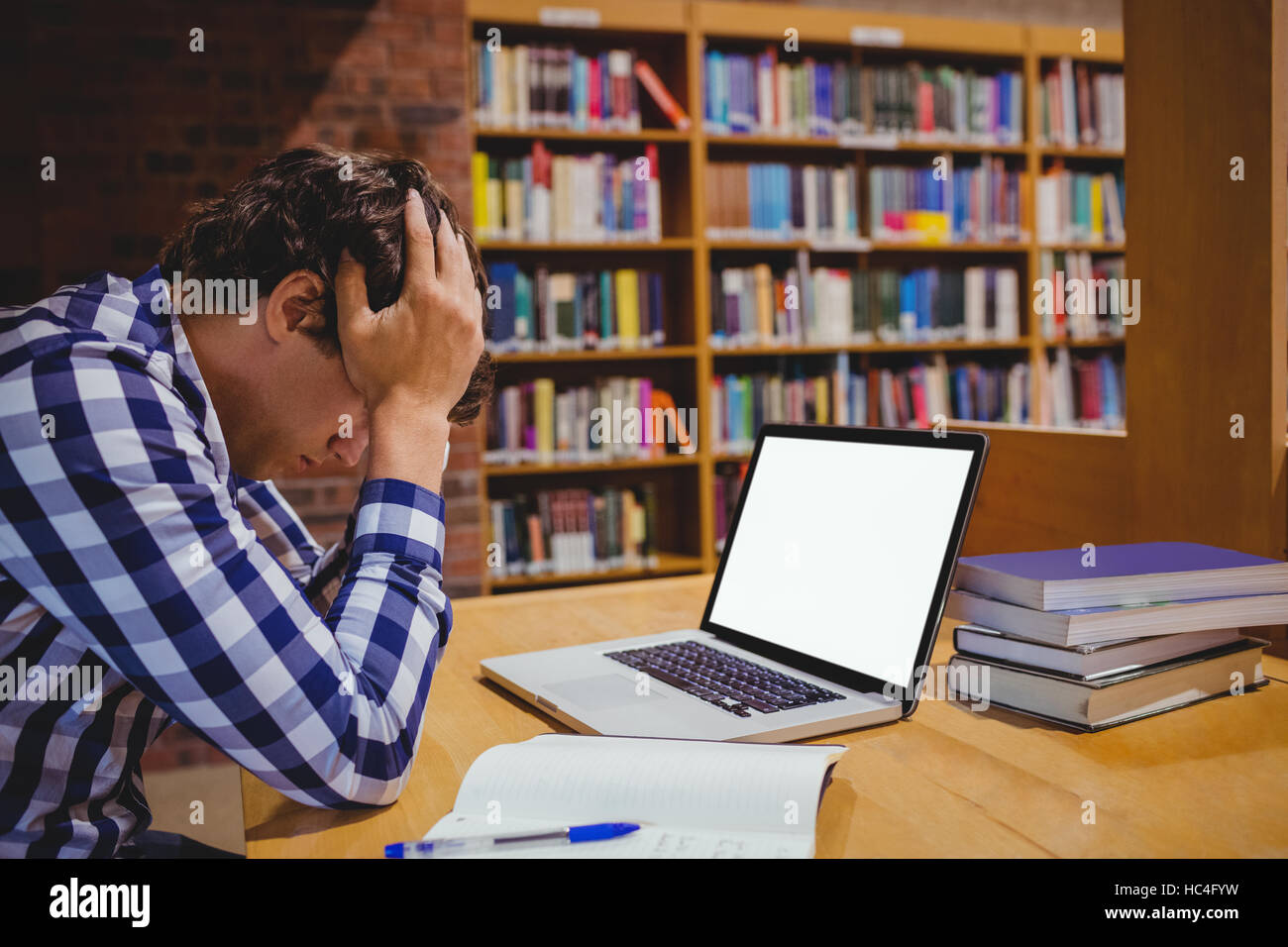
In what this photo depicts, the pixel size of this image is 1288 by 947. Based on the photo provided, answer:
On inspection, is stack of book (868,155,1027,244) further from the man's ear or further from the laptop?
the man's ear

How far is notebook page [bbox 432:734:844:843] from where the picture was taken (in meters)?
0.70

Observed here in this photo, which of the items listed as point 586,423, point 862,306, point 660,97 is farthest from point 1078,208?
point 586,423

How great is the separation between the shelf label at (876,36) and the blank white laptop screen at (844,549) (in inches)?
106

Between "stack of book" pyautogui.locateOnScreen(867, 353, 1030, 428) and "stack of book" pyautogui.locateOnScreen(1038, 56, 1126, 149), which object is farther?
"stack of book" pyautogui.locateOnScreen(1038, 56, 1126, 149)

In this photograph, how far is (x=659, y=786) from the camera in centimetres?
73

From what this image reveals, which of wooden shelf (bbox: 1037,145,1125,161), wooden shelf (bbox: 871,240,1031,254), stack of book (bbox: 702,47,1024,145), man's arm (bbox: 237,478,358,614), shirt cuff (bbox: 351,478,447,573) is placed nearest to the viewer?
shirt cuff (bbox: 351,478,447,573)

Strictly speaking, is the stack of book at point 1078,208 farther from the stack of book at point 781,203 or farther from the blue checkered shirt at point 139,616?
the blue checkered shirt at point 139,616

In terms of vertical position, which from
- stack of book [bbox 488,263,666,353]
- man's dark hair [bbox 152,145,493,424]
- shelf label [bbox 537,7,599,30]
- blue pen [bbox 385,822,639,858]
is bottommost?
blue pen [bbox 385,822,639,858]

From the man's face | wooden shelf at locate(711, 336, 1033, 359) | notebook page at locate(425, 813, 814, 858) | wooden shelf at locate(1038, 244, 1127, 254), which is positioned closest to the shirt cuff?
the man's face

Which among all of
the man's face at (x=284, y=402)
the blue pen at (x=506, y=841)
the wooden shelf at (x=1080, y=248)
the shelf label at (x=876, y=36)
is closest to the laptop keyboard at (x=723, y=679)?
the blue pen at (x=506, y=841)

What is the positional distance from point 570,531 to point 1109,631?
96.8 inches

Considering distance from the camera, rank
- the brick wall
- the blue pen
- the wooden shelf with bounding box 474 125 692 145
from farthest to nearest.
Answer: the wooden shelf with bounding box 474 125 692 145, the brick wall, the blue pen
